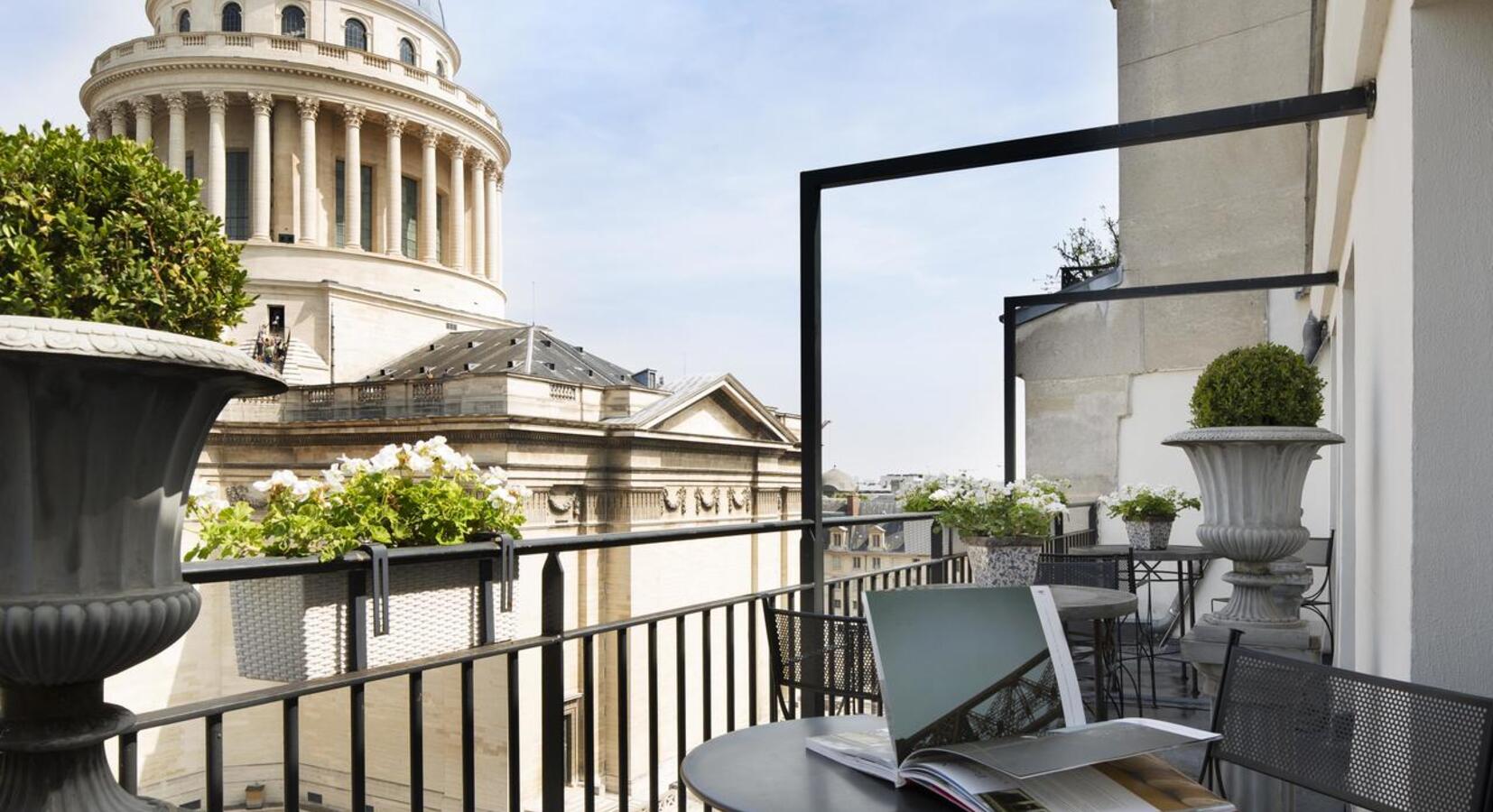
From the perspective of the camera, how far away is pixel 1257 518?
408 cm

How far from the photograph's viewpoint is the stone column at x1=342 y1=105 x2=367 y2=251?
38.1 meters

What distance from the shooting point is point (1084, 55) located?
45.2ft

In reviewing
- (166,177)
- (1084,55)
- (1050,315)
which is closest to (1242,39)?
(1084,55)

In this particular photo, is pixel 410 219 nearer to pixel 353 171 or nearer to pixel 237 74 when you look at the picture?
pixel 353 171

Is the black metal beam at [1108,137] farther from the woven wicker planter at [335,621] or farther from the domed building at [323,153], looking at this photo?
the domed building at [323,153]

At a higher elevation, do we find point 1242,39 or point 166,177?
point 1242,39

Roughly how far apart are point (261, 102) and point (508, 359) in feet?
46.8

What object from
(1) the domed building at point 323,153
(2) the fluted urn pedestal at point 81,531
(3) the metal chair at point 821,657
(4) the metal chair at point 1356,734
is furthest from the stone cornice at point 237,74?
(4) the metal chair at point 1356,734

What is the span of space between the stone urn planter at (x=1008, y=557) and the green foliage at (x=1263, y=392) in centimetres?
161

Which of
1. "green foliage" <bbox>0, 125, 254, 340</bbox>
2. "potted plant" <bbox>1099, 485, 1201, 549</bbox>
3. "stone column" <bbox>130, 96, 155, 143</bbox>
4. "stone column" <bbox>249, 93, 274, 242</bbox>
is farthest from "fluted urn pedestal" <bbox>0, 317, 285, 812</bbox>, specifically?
"stone column" <bbox>130, 96, 155, 143</bbox>

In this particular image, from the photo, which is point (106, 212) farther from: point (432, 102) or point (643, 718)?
point (432, 102)

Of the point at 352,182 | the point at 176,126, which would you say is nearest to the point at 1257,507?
the point at 352,182

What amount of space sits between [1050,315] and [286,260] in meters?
31.7

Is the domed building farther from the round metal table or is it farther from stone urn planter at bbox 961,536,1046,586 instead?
the round metal table
